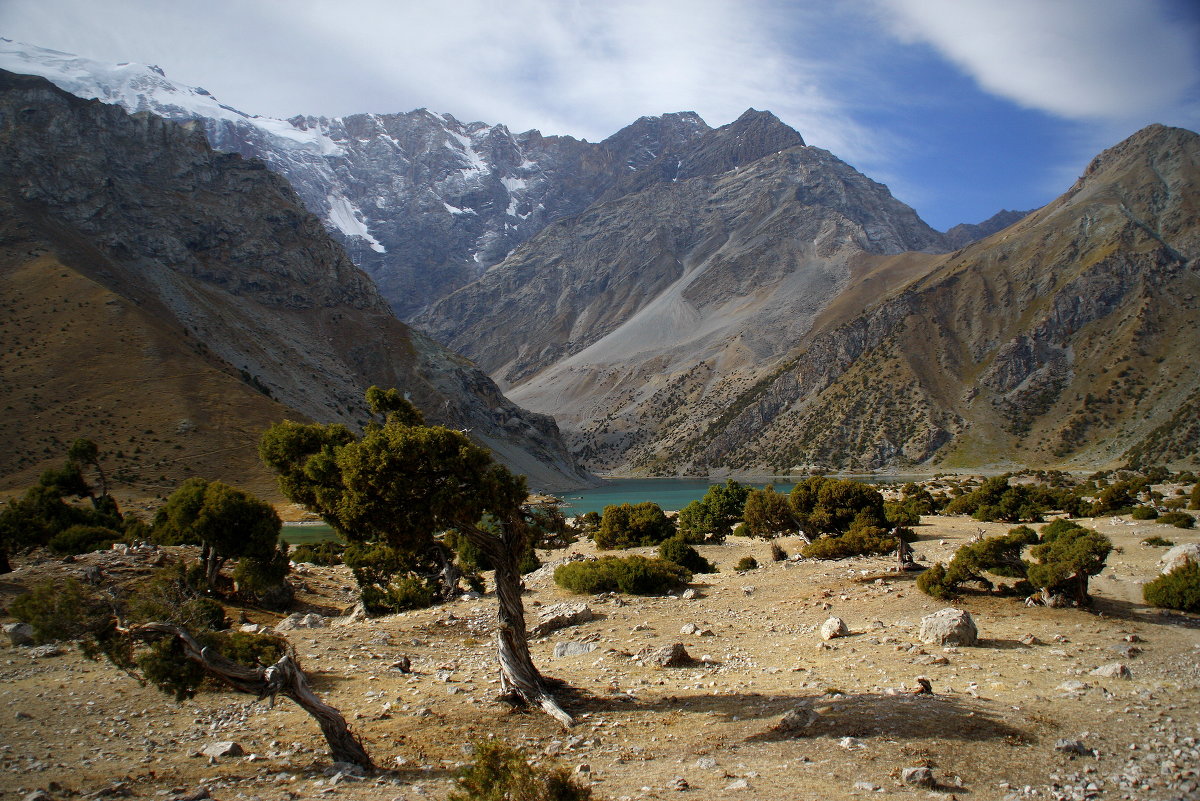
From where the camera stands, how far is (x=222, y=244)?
144m

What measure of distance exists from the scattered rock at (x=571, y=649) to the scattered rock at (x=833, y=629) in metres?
5.72

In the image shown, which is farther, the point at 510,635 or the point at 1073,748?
the point at 510,635

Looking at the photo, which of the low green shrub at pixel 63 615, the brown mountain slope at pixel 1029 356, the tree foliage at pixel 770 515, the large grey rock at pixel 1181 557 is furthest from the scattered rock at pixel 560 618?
the brown mountain slope at pixel 1029 356

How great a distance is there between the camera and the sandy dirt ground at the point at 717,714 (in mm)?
8297

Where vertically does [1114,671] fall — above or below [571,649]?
above

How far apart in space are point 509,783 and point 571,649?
1007cm

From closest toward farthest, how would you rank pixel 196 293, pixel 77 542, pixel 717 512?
pixel 77 542
pixel 717 512
pixel 196 293

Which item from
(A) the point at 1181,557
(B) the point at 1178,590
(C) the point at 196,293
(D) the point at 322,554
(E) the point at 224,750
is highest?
(C) the point at 196,293

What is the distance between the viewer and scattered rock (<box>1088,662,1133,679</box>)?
456 inches

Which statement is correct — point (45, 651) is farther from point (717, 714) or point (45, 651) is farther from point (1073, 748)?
point (1073, 748)

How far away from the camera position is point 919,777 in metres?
7.83

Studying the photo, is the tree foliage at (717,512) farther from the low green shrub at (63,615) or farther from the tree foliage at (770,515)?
the low green shrub at (63,615)

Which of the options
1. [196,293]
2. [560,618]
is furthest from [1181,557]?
[196,293]

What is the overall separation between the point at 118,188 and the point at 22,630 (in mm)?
149865
